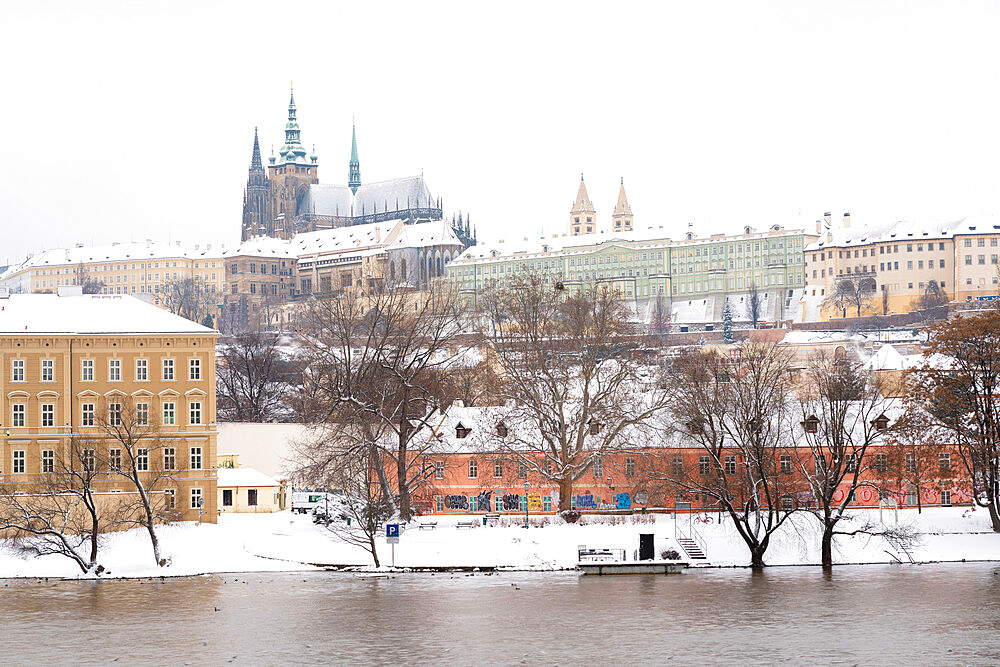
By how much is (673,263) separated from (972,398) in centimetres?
13698

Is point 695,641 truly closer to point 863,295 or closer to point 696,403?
point 696,403

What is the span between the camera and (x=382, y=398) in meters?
55.2

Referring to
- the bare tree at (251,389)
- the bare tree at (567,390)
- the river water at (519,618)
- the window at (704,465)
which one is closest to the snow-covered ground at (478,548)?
the river water at (519,618)

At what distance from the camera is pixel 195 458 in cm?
5453

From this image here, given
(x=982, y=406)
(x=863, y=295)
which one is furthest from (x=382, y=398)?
(x=863, y=295)

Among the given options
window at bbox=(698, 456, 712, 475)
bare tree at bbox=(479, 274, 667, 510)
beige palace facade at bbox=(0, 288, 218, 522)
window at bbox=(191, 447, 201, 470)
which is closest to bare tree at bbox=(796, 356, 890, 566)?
window at bbox=(698, 456, 712, 475)

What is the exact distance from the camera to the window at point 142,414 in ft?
164

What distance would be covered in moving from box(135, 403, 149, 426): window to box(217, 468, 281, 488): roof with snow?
748 cm

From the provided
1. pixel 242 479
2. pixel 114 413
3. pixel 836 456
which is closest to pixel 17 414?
pixel 114 413

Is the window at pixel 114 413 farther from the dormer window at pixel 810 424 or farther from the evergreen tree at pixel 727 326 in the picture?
the evergreen tree at pixel 727 326

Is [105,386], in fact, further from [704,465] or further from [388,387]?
[704,465]

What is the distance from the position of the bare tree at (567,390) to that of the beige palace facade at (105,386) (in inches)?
445

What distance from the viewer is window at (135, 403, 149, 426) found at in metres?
50.1

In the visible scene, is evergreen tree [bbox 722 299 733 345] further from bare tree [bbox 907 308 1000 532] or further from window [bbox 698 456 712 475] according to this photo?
bare tree [bbox 907 308 1000 532]
